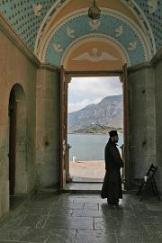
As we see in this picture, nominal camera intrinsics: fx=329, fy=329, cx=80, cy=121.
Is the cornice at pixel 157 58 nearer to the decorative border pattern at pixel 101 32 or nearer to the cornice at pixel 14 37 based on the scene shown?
the decorative border pattern at pixel 101 32

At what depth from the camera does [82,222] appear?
564cm

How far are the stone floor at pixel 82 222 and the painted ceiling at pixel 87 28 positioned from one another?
3.83 m

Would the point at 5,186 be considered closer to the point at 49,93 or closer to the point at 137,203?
the point at 137,203

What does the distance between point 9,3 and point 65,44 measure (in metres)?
3.24

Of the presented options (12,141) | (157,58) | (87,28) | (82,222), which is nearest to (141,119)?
(157,58)

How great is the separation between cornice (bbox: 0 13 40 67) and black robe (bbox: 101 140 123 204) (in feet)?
8.98

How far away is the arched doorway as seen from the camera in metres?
7.51

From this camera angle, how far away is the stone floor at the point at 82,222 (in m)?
4.79

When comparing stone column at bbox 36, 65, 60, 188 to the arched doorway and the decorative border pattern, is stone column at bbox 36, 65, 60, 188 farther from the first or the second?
the arched doorway

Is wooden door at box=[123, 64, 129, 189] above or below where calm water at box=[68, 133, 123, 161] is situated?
above

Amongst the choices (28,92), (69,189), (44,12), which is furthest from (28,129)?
(44,12)

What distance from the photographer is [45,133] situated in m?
8.74

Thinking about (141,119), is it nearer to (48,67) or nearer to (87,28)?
(48,67)

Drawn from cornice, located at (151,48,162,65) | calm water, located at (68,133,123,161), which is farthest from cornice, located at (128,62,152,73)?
calm water, located at (68,133,123,161)
